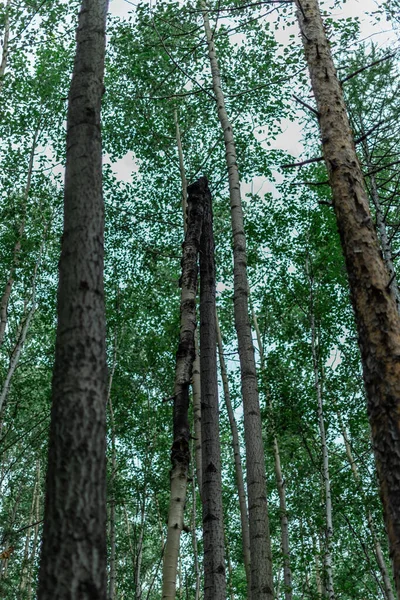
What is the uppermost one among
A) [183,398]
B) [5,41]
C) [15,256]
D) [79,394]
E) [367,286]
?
[5,41]

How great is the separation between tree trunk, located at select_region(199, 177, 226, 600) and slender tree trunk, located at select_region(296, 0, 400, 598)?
6.22ft

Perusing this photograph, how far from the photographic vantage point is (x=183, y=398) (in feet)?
16.1

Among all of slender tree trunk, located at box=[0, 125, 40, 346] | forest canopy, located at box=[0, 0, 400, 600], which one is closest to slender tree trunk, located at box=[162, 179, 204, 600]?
forest canopy, located at box=[0, 0, 400, 600]

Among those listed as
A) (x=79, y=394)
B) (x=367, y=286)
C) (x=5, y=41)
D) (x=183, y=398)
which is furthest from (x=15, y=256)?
(x=79, y=394)

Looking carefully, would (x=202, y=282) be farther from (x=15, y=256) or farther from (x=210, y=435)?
(x=15, y=256)

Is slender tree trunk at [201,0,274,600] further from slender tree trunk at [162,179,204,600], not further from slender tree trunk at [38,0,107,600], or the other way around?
slender tree trunk at [38,0,107,600]

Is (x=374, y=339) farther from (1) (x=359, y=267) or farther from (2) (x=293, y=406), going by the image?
(2) (x=293, y=406)

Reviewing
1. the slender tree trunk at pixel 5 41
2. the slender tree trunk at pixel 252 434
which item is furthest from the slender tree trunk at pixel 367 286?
the slender tree trunk at pixel 5 41

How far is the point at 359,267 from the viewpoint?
439 centimetres

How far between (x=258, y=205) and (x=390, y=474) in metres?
12.3

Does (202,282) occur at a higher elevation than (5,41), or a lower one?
lower

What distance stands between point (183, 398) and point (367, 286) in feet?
5.97

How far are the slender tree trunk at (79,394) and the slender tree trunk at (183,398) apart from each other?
179 cm

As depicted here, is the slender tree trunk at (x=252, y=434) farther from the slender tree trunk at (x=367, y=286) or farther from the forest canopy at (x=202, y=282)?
the slender tree trunk at (x=367, y=286)
